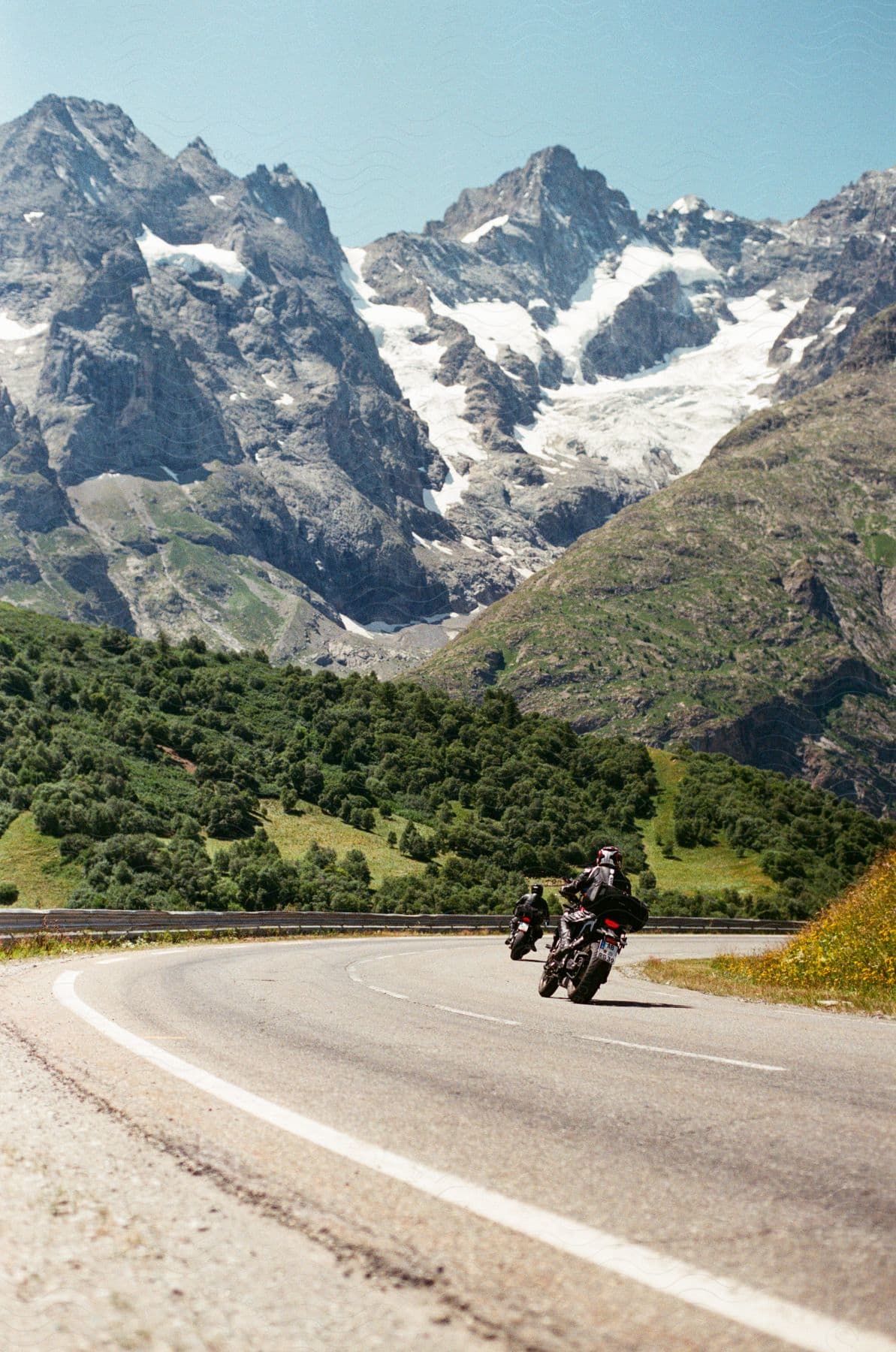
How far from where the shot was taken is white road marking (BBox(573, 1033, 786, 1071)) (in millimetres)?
8945

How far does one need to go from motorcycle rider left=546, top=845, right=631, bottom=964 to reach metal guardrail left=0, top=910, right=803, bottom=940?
15.6 m

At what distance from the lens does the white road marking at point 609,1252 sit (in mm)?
3580

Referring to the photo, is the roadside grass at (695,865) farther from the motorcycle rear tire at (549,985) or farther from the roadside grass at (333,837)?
the motorcycle rear tire at (549,985)

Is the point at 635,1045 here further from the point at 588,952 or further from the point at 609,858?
the point at 609,858

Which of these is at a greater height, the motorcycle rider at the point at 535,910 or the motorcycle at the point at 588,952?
the motorcycle at the point at 588,952

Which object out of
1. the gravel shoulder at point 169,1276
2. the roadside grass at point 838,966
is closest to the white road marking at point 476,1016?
the roadside grass at point 838,966

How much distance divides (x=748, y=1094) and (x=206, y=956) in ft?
67.3

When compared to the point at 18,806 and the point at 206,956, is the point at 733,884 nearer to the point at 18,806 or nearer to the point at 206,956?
the point at 18,806

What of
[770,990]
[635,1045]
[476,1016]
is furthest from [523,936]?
[635,1045]

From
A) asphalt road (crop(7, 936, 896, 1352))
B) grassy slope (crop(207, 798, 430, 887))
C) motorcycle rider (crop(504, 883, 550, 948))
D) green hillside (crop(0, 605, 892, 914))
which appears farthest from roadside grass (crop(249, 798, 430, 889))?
asphalt road (crop(7, 936, 896, 1352))

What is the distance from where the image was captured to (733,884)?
78938 mm

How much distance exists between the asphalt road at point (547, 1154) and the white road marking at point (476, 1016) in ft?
0.41

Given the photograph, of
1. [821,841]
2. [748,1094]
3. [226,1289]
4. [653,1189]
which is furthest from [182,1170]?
[821,841]

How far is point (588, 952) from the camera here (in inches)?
607
